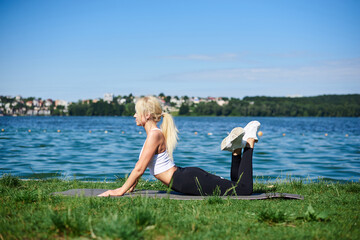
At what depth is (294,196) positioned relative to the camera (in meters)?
5.18

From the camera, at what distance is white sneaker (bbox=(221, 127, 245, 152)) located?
5.09 m

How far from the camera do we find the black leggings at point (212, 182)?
5.15 m

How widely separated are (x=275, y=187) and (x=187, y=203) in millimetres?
2641

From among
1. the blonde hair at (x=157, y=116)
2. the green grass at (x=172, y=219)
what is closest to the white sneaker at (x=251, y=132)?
the green grass at (x=172, y=219)

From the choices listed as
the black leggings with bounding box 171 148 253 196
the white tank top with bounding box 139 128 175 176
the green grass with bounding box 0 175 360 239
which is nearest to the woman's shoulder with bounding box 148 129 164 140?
the white tank top with bounding box 139 128 175 176

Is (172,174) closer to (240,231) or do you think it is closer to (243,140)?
(243,140)

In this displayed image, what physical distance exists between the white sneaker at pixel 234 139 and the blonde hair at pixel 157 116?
765 millimetres

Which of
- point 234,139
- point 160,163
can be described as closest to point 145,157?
point 160,163

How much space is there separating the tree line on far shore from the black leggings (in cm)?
11286

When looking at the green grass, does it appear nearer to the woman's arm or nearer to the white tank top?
the woman's arm

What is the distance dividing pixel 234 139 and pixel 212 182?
71 cm

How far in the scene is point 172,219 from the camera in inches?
145

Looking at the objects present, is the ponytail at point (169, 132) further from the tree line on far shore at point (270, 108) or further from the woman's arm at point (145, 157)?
the tree line on far shore at point (270, 108)

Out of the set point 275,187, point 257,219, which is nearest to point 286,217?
point 257,219
